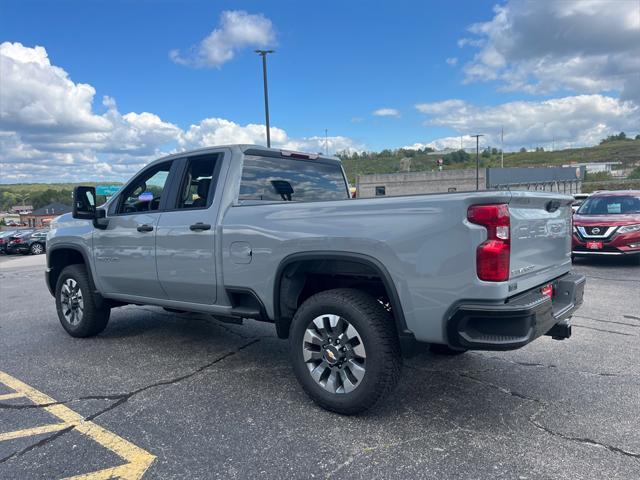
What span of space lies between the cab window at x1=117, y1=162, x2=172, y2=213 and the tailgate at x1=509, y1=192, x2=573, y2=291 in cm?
322

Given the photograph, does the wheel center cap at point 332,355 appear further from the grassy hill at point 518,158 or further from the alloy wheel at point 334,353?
the grassy hill at point 518,158

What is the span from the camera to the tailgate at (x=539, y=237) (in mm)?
3086

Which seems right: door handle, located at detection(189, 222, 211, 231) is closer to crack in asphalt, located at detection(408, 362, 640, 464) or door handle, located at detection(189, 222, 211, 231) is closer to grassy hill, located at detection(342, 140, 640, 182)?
crack in asphalt, located at detection(408, 362, 640, 464)

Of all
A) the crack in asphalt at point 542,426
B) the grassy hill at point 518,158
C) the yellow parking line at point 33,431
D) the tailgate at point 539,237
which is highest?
the grassy hill at point 518,158

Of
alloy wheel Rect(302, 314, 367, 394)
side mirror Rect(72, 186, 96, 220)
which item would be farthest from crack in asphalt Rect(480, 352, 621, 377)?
side mirror Rect(72, 186, 96, 220)

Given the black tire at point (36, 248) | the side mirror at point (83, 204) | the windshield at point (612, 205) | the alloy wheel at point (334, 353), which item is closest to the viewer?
the alloy wheel at point (334, 353)

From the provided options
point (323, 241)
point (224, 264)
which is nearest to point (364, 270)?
point (323, 241)

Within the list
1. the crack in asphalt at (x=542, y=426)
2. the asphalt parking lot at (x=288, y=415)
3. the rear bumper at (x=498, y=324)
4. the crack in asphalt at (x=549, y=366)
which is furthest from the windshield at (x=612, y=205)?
the rear bumper at (x=498, y=324)

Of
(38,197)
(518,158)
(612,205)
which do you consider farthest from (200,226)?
(518,158)

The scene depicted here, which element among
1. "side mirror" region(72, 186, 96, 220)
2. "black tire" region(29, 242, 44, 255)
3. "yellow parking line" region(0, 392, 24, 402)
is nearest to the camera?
"yellow parking line" region(0, 392, 24, 402)

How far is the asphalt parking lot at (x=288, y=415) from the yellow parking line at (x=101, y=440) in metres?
0.01

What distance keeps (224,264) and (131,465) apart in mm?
1680

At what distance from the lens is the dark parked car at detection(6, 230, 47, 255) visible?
3083cm

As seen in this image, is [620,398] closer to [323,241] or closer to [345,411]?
[345,411]
